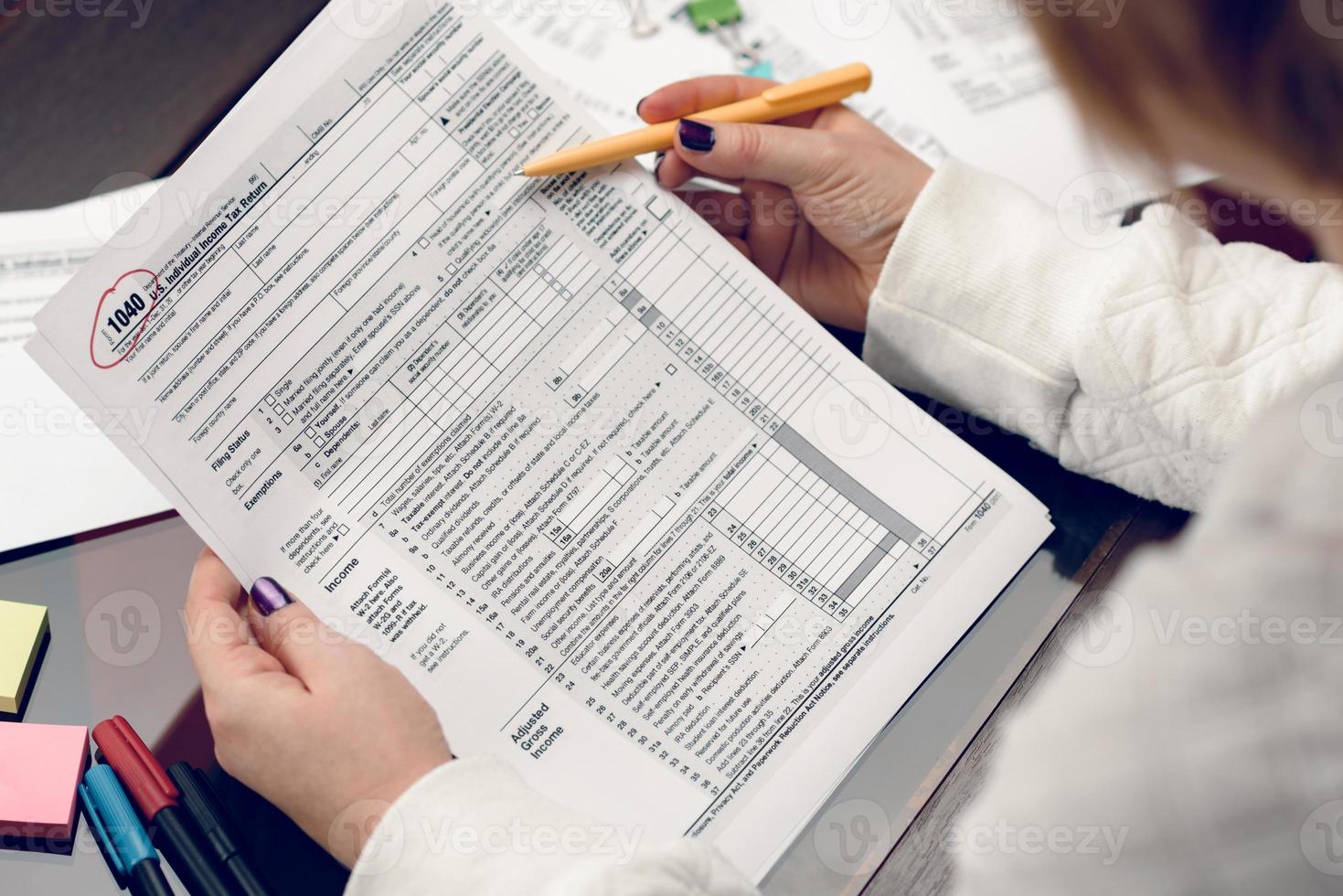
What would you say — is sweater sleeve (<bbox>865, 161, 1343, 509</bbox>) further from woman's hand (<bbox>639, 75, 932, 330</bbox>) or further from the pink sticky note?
the pink sticky note

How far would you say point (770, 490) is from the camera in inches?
20.5

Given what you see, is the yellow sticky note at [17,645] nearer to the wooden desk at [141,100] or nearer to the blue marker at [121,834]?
the blue marker at [121,834]

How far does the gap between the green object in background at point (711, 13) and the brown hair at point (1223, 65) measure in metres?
0.36

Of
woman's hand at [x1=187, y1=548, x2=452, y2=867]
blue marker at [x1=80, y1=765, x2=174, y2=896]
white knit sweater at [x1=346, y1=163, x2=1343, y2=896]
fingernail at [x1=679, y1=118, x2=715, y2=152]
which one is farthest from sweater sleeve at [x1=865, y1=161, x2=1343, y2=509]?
blue marker at [x1=80, y1=765, x2=174, y2=896]

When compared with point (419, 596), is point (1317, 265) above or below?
below

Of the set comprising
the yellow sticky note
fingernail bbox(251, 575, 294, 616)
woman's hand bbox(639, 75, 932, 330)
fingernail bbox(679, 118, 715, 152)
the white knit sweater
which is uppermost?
the yellow sticky note

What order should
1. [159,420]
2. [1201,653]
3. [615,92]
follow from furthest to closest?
[615,92]
[159,420]
[1201,653]

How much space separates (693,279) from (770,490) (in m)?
0.12

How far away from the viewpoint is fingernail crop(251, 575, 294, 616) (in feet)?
1.51

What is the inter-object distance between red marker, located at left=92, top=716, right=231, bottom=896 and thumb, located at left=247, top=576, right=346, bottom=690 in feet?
0.24

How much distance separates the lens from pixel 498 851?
1.33 ft

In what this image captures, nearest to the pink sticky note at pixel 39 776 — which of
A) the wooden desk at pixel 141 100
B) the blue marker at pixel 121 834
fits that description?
the blue marker at pixel 121 834

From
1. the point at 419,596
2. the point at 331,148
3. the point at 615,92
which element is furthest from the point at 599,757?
the point at 615,92

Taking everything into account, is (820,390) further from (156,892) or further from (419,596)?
(156,892)
